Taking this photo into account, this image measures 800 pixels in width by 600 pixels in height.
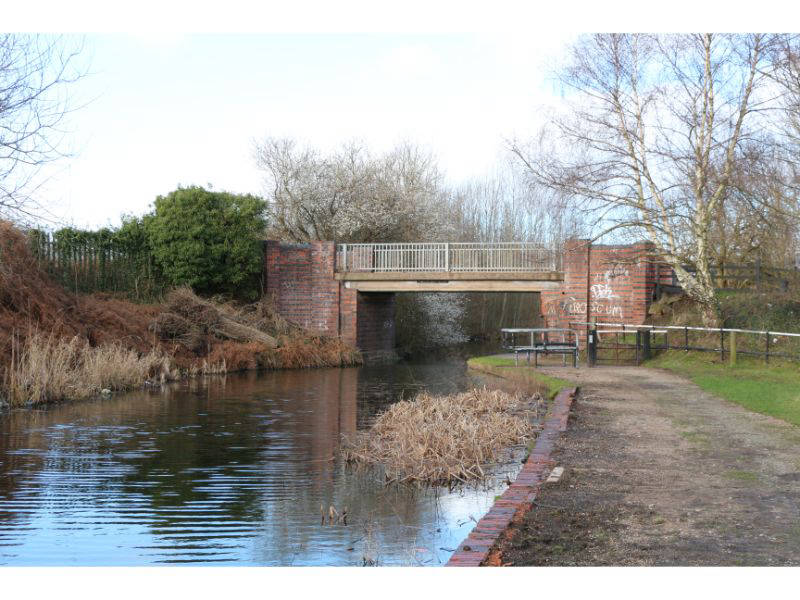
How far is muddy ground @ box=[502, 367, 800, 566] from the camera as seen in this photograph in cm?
555

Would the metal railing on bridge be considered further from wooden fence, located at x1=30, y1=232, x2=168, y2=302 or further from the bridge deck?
wooden fence, located at x1=30, y1=232, x2=168, y2=302

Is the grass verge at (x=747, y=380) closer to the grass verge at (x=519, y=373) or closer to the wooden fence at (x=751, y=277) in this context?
the grass verge at (x=519, y=373)

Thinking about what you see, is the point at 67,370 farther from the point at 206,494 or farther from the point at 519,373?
the point at 206,494

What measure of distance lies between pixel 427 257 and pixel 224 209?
6.77 metres

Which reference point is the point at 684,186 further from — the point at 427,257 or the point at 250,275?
the point at 250,275

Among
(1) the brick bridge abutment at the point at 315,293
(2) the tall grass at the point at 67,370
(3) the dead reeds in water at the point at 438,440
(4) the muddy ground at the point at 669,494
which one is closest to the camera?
(4) the muddy ground at the point at 669,494

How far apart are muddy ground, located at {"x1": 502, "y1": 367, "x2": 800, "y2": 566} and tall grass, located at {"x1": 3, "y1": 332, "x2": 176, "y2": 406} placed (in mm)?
9453

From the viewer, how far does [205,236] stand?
92.3ft

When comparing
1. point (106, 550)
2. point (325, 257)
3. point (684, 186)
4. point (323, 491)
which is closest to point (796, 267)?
point (684, 186)

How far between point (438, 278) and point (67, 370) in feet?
45.1

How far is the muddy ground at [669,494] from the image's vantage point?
5.55 metres

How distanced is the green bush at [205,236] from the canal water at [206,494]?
13.3m

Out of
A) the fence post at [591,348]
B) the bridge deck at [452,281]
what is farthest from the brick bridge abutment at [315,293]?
the fence post at [591,348]

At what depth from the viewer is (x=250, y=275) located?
97.6 feet
